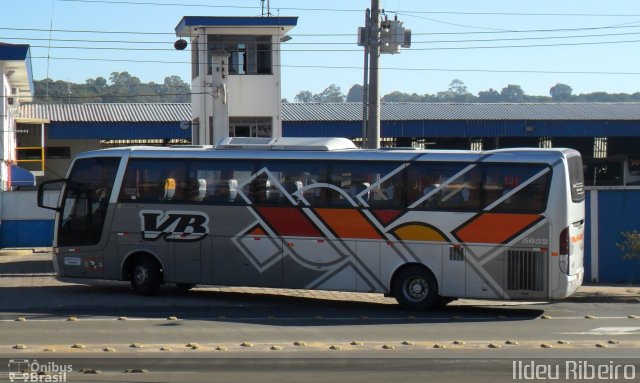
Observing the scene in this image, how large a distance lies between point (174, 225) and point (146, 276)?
1256 mm

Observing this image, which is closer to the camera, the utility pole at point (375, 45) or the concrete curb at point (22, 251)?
the utility pole at point (375, 45)

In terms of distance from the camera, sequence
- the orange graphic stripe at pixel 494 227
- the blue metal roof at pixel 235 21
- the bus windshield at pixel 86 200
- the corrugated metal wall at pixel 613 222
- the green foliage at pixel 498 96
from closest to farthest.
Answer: the orange graphic stripe at pixel 494 227 < the bus windshield at pixel 86 200 < the corrugated metal wall at pixel 613 222 < the blue metal roof at pixel 235 21 < the green foliage at pixel 498 96

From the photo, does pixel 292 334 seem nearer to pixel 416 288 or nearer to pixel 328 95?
pixel 416 288

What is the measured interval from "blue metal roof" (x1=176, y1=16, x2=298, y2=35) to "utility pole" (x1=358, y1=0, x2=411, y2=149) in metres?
11.8

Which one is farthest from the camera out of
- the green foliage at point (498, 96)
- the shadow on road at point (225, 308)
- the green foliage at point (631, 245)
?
the green foliage at point (498, 96)

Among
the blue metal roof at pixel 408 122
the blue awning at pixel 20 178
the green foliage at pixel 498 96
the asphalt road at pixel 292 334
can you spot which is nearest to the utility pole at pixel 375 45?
the asphalt road at pixel 292 334

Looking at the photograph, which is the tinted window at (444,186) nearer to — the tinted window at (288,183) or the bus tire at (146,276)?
the tinted window at (288,183)

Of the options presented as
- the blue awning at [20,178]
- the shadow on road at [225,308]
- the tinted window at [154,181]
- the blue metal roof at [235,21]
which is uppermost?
the blue metal roof at [235,21]

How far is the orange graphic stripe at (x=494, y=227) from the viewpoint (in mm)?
17422

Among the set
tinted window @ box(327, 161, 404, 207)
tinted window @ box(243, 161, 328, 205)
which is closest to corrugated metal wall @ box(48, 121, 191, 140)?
tinted window @ box(243, 161, 328, 205)

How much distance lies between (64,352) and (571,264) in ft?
30.8

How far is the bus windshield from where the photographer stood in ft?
65.9

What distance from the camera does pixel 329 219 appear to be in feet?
61.1

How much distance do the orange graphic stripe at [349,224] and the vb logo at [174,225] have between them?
2613 mm
